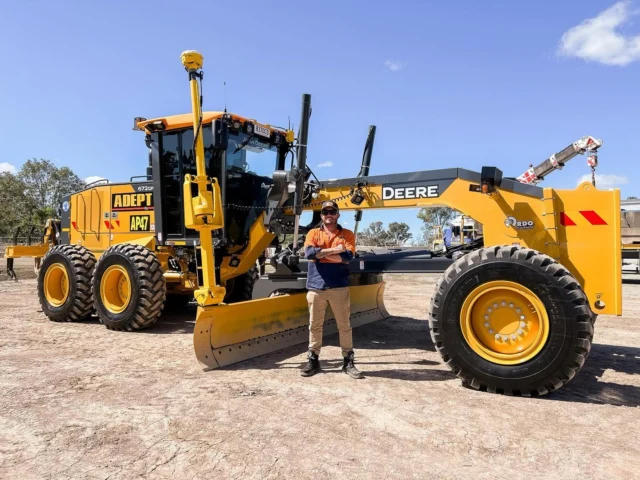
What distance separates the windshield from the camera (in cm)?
664

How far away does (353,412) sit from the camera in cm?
349

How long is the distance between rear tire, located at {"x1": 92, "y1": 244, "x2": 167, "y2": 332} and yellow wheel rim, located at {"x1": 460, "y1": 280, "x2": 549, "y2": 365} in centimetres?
434

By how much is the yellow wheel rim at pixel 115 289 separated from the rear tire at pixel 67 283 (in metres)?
0.78

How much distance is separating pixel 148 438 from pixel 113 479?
0.51 m

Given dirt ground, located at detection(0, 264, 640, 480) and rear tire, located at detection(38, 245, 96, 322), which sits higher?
rear tire, located at detection(38, 245, 96, 322)

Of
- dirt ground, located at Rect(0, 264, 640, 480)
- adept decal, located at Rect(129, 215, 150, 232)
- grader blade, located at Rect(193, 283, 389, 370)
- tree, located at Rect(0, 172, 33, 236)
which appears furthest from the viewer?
tree, located at Rect(0, 172, 33, 236)

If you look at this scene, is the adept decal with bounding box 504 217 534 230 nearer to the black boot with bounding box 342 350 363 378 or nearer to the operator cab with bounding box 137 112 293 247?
the black boot with bounding box 342 350 363 378

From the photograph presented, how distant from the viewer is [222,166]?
254 inches

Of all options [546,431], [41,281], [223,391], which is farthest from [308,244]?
[41,281]

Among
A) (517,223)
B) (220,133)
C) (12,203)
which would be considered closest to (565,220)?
(517,223)

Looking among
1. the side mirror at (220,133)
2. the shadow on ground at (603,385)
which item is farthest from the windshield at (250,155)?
the shadow on ground at (603,385)

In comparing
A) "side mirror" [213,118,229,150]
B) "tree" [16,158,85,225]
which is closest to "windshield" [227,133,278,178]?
"side mirror" [213,118,229,150]

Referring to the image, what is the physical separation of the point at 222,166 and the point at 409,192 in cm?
273

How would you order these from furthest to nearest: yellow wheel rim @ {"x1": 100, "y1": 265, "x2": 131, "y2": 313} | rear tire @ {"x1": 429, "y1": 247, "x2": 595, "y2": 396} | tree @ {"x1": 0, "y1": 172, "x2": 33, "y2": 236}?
tree @ {"x1": 0, "y1": 172, "x2": 33, "y2": 236}, yellow wheel rim @ {"x1": 100, "y1": 265, "x2": 131, "y2": 313}, rear tire @ {"x1": 429, "y1": 247, "x2": 595, "y2": 396}
